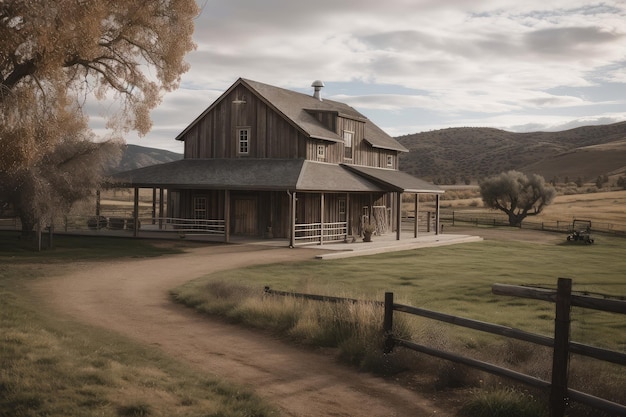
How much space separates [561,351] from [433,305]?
26.3 feet

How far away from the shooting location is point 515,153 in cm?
15662

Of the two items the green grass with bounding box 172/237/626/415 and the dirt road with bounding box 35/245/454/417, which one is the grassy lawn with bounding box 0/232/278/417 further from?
the green grass with bounding box 172/237/626/415

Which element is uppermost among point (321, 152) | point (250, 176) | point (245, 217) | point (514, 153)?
point (514, 153)

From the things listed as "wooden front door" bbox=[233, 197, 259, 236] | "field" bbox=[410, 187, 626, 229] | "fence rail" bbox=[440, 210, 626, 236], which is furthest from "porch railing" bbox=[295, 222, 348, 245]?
"field" bbox=[410, 187, 626, 229]

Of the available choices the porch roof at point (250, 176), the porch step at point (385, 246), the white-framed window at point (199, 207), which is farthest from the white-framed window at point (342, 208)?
the white-framed window at point (199, 207)

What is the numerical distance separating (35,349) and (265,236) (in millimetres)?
23788

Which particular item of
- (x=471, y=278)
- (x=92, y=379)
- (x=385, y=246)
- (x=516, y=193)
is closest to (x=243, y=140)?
(x=385, y=246)

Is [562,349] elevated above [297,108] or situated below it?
below

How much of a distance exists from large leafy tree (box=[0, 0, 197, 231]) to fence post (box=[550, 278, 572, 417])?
17.8 m

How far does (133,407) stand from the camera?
7.38 meters

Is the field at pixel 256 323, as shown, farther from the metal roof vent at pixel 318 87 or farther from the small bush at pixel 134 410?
the metal roof vent at pixel 318 87

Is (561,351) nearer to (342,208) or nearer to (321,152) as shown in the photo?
(321,152)

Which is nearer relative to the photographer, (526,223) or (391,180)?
(391,180)

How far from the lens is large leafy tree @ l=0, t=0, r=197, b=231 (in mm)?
19500
